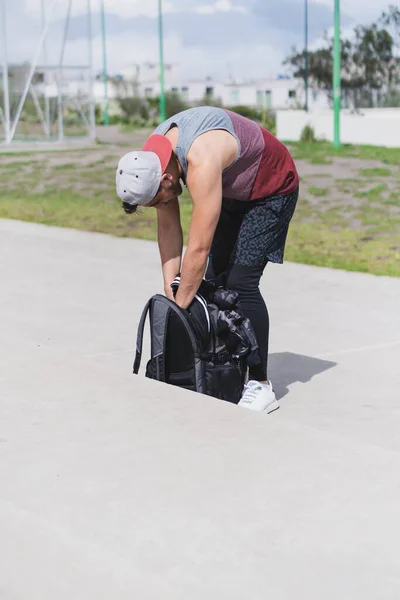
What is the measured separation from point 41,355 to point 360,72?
46.9m

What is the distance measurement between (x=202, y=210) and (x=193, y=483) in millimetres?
1343

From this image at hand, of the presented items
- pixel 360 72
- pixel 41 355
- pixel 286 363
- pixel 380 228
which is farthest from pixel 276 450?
pixel 360 72

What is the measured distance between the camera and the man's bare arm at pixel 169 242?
4965mm

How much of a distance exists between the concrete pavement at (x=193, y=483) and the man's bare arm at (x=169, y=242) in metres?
0.50

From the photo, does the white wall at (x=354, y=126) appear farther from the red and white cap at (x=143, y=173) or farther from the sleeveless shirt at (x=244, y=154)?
the red and white cap at (x=143, y=173)

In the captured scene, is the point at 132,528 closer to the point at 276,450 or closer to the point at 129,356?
the point at 276,450

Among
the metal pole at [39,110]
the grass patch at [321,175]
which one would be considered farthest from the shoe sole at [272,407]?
the metal pole at [39,110]

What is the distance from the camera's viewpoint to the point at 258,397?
4.94 metres

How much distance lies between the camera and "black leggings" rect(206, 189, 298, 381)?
4844 millimetres

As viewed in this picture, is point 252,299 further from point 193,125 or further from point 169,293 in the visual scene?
point 193,125

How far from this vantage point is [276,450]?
3764 mm

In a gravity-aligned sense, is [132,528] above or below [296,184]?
below

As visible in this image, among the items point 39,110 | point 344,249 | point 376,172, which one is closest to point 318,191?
point 376,172

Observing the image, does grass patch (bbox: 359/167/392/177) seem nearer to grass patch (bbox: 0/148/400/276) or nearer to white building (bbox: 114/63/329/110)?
grass patch (bbox: 0/148/400/276)
